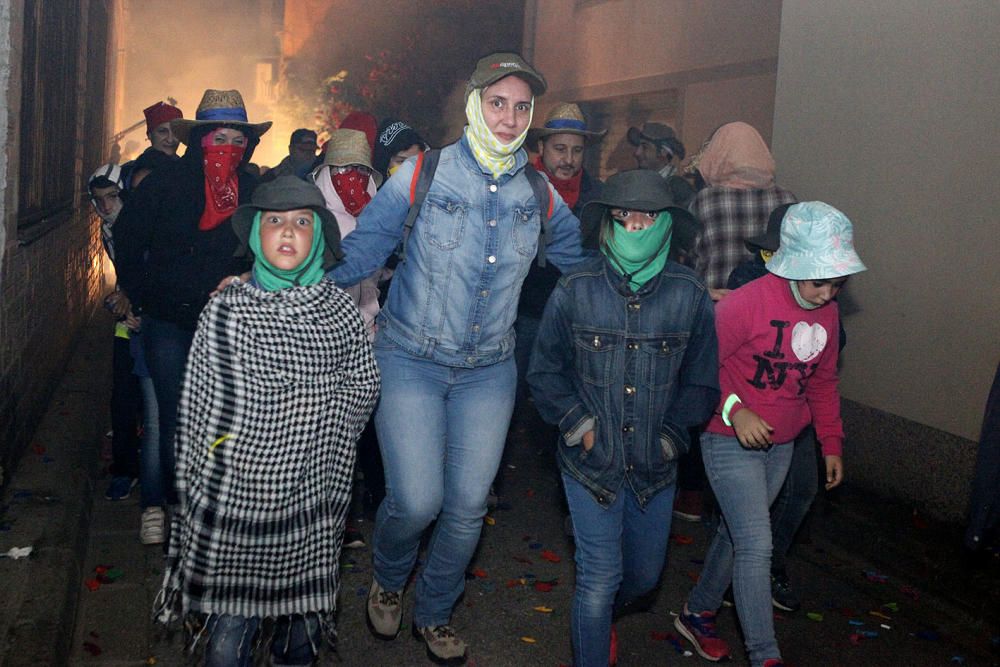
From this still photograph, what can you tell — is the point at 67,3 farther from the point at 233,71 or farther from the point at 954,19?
the point at 233,71

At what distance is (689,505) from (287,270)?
3.86 meters

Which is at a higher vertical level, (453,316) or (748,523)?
(453,316)

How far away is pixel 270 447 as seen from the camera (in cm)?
368

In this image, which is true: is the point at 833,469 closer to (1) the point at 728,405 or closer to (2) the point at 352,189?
(1) the point at 728,405

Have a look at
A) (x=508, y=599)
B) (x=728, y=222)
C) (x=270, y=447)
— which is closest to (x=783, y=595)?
(x=508, y=599)

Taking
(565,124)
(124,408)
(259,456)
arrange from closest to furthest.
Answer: (259,456)
(124,408)
(565,124)

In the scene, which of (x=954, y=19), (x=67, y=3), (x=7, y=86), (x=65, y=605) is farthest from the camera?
(x=67, y=3)

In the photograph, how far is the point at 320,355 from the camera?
3.82 metres

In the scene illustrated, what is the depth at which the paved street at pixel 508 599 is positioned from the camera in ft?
15.3

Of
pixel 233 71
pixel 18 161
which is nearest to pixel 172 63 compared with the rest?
pixel 233 71

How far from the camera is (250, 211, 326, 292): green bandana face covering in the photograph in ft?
12.7

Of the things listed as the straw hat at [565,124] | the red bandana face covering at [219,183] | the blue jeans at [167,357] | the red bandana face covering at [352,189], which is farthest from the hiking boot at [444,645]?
the straw hat at [565,124]

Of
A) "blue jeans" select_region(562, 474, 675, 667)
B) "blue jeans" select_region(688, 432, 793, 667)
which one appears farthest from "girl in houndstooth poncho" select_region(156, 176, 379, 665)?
"blue jeans" select_region(688, 432, 793, 667)

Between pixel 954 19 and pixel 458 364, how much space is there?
500 centimetres
